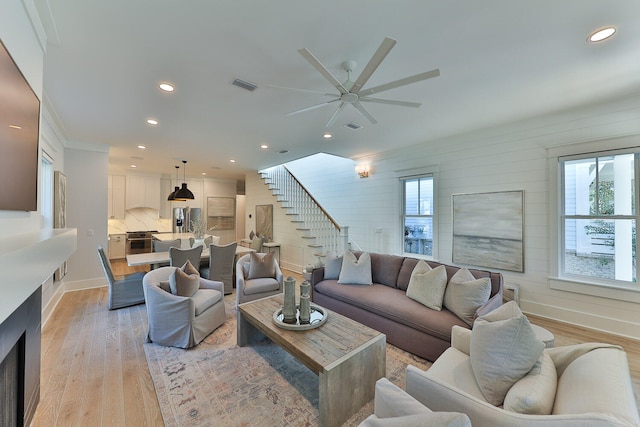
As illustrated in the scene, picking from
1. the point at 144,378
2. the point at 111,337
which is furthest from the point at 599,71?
the point at 111,337

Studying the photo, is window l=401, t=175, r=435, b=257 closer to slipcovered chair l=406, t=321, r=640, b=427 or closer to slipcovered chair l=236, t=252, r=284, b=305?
slipcovered chair l=236, t=252, r=284, b=305

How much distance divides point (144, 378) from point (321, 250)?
417cm

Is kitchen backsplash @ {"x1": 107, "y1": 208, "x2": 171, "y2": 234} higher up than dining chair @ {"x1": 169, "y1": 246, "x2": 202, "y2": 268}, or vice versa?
kitchen backsplash @ {"x1": 107, "y1": 208, "x2": 171, "y2": 234}

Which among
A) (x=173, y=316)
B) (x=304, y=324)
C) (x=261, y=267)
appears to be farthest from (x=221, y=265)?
(x=304, y=324)

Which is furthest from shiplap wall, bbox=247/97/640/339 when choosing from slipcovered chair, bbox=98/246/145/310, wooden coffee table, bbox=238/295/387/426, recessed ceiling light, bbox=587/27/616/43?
slipcovered chair, bbox=98/246/145/310

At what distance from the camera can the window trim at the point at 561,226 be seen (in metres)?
3.03

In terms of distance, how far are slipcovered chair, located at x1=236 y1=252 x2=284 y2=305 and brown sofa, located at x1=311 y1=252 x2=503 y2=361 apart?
61 cm

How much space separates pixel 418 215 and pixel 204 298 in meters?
3.96

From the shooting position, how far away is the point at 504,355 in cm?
136

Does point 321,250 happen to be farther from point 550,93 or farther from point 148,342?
point 550,93

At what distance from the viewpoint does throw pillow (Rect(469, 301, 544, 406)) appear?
1313 mm

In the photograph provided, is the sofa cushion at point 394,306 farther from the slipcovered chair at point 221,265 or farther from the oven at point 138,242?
the oven at point 138,242

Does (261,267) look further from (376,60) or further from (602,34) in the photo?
(602,34)

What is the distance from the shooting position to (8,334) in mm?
1441
